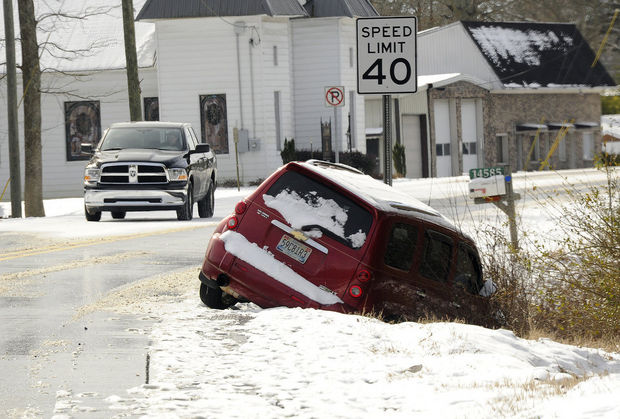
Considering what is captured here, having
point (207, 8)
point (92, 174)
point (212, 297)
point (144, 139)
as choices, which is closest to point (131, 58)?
point (207, 8)

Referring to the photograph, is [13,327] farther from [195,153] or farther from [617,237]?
[195,153]

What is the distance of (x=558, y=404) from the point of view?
6926 millimetres

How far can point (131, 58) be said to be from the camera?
1368 inches

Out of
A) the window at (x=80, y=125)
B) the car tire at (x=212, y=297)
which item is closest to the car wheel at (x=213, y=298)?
the car tire at (x=212, y=297)

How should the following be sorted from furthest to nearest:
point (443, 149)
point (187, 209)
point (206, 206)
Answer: point (443, 149)
point (206, 206)
point (187, 209)

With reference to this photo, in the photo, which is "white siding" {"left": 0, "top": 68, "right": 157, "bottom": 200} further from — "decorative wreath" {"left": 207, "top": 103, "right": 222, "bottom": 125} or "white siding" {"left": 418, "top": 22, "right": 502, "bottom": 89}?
"white siding" {"left": 418, "top": 22, "right": 502, "bottom": 89}

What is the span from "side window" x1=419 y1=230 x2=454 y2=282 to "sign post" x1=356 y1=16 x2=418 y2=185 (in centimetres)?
Result: 288

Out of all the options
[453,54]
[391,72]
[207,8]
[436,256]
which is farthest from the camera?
[453,54]

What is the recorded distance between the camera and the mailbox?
59.7 ft

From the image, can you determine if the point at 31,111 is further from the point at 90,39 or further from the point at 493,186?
the point at 90,39

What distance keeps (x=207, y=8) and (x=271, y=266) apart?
33.6 m

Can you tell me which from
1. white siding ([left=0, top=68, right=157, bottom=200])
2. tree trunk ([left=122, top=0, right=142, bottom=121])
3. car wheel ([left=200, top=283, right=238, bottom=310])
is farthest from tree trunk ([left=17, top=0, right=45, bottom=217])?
car wheel ([left=200, top=283, right=238, bottom=310])

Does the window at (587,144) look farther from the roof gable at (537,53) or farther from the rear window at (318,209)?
the rear window at (318,209)

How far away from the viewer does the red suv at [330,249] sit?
35.9 ft
